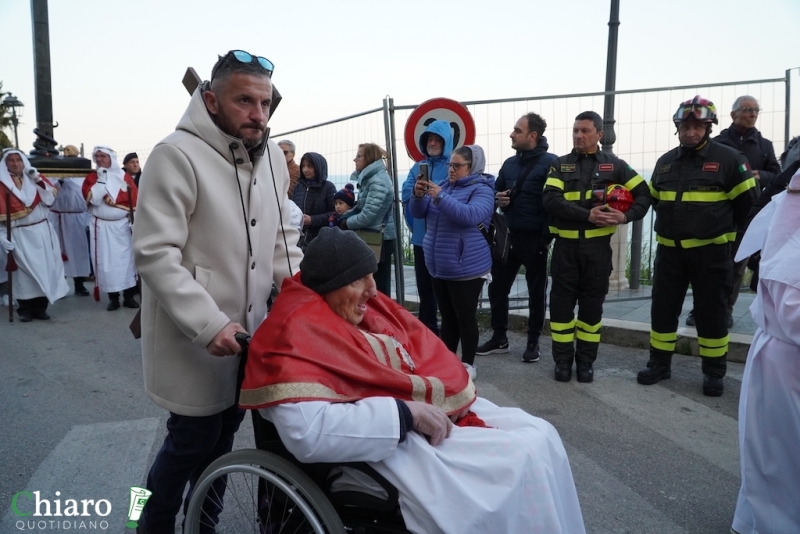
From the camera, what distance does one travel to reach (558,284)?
5.04 metres

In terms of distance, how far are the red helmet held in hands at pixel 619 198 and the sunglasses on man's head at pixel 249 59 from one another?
3.27 metres

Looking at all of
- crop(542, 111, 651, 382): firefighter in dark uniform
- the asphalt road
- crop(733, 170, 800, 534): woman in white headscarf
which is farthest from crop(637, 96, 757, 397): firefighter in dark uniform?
crop(733, 170, 800, 534): woman in white headscarf

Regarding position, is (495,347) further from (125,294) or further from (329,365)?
(125,294)

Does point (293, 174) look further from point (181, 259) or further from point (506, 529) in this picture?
Answer: point (506, 529)

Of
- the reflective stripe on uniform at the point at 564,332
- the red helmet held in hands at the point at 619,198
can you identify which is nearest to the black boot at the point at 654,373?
the reflective stripe on uniform at the point at 564,332

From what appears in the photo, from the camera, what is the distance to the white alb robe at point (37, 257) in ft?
25.5

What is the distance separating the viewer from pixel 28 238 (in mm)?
8000

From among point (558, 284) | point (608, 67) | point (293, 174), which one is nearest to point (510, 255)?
point (558, 284)

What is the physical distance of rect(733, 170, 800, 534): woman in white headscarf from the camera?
247cm

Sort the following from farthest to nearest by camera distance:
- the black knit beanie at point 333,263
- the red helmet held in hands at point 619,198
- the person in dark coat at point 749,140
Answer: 1. the person in dark coat at point 749,140
2. the red helmet held in hands at point 619,198
3. the black knit beanie at point 333,263

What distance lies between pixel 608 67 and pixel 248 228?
5.74 metres

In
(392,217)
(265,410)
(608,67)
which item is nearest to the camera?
(265,410)

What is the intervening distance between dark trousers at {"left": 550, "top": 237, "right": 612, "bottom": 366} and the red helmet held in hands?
27 cm

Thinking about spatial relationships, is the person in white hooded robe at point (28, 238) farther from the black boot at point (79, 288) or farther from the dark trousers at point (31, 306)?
the black boot at point (79, 288)
